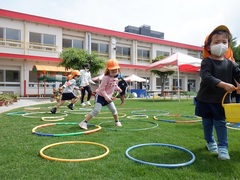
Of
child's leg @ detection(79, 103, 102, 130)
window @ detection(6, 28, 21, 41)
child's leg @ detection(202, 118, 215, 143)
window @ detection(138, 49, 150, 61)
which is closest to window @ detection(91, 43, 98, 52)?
window @ detection(138, 49, 150, 61)

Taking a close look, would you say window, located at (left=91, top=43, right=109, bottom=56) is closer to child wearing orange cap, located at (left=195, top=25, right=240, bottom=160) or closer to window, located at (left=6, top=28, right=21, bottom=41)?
window, located at (left=6, top=28, right=21, bottom=41)

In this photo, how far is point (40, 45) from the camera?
25.8 meters

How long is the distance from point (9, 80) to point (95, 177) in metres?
24.6

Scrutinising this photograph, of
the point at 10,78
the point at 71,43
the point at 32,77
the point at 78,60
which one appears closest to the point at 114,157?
the point at 78,60

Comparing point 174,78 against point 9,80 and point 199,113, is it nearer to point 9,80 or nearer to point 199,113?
point 9,80

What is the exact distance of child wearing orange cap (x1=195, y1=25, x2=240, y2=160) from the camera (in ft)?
10.4

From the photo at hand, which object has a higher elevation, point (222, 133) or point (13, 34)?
point (13, 34)

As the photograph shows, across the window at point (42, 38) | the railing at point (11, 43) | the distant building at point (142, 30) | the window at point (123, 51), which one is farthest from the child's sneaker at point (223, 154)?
the distant building at point (142, 30)

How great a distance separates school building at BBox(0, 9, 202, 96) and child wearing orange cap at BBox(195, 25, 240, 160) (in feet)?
66.8

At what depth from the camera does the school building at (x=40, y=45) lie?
77.7ft

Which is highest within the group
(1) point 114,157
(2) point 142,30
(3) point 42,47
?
(2) point 142,30

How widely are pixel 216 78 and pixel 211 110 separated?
1.54 feet

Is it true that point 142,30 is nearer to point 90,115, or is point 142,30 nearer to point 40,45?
point 40,45

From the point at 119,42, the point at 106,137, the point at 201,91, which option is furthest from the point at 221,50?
the point at 119,42
